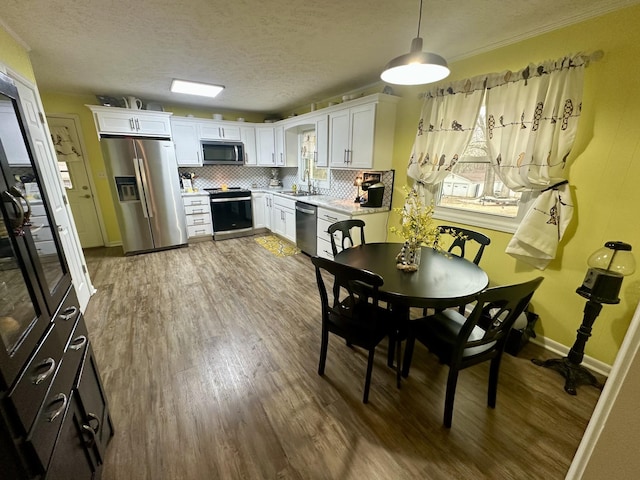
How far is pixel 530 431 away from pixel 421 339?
769mm

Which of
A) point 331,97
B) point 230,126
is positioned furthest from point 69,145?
point 331,97

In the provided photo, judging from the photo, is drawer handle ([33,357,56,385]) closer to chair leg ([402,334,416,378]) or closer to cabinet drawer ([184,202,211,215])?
chair leg ([402,334,416,378])

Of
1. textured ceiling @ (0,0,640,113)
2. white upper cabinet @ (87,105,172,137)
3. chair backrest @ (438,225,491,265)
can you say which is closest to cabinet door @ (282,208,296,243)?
textured ceiling @ (0,0,640,113)

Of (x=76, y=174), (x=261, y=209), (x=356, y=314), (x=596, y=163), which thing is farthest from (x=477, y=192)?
(x=76, y=174)

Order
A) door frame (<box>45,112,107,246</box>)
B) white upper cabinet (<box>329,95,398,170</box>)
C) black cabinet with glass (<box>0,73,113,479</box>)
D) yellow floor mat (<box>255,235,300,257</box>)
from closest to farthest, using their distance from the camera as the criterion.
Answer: black cabinet with glass (<box>0,73,113,479</box>) → white upper cabinet (<box>329,95,398,170</box>) → door frame (<box>45,112,107,246</box>) → yellow floor mat (<box>255,235,300,257</box>)

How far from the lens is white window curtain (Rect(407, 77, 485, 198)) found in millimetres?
2416

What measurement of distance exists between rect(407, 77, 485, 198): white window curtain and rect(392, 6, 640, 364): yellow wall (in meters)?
0.29

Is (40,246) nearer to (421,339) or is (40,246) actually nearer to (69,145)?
(421,339)

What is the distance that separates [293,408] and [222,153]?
4.62 m

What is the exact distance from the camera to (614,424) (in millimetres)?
486

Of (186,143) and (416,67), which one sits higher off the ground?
(416,67)

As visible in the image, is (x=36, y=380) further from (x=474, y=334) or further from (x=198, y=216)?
(x=198, y=216)

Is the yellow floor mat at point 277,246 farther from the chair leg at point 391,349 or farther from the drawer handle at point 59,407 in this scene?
the drawer handle at point 59,407

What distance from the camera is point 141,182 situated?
4.07 m
